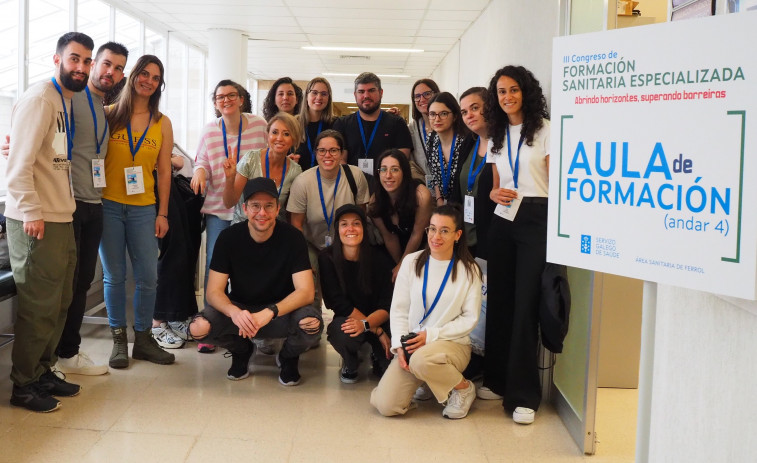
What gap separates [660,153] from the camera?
1.60 m

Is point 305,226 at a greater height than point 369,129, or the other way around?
point 369,129

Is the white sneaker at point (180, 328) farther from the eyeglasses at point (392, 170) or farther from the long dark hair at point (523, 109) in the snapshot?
the long dark hair at point (523, 109)

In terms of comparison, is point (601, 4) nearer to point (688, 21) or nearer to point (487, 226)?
point (487, 226)

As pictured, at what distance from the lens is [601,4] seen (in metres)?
3.09

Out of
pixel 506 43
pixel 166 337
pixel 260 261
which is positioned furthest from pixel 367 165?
pixel 506 43

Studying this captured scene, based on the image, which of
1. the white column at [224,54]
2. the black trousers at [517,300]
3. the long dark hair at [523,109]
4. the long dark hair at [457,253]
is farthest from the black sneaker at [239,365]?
the white column at [224,54]

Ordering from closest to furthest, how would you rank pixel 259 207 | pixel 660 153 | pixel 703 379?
pixel 660 153 < pixel 703 379 < pixel 259 207

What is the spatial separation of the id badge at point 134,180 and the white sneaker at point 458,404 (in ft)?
6.65

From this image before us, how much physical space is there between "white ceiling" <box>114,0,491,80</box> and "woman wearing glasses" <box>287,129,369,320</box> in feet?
12.2

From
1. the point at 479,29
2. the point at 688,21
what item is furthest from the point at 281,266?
the point at 479,29

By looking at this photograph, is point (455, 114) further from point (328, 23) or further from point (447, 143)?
point (328, 23)

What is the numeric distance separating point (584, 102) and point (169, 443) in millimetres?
2287

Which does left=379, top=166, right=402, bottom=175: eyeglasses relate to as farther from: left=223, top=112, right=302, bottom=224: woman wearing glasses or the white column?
the white column

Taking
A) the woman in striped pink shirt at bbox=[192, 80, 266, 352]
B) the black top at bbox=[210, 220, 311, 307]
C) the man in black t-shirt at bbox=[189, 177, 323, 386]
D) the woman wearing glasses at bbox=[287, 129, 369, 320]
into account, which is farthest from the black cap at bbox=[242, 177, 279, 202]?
the woman in striped pink shirt at bbox=[192, 80, 266, 352]
